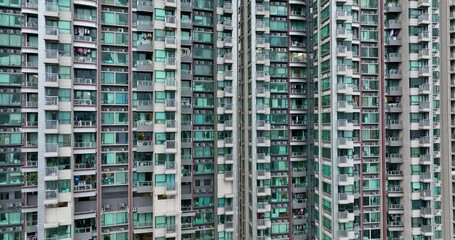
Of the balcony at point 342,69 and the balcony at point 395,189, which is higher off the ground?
the balcony at point 342,69

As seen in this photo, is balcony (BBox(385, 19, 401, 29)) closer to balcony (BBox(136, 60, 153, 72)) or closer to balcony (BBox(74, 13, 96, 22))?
balcony (BBox(136, 60, 153, 72))

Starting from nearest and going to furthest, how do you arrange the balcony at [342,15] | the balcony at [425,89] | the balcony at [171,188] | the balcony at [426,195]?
the balcony at [171,188]
the balcony at [342,15]
the balcony at [426,195]
the balcony at [425,89]

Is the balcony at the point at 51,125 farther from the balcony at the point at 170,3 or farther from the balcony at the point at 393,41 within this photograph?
the balcony at the point at 393,41

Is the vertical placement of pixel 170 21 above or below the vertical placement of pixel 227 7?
below

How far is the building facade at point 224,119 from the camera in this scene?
30797 millimetres

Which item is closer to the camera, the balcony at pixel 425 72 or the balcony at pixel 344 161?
the balcony at pixel 344 161

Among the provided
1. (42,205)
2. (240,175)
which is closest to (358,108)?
(240,175)

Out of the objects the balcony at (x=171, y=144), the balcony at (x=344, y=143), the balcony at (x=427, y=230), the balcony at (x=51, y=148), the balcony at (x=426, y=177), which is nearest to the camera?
the balcony at (x=51, y=148)

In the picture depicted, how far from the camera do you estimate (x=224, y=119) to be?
1479 inches

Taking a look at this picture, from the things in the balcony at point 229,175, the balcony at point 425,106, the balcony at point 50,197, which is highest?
the balcony at point 425,106

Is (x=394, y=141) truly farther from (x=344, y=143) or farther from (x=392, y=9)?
(x=392, y=9)

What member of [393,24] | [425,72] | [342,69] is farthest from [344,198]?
[393,24]

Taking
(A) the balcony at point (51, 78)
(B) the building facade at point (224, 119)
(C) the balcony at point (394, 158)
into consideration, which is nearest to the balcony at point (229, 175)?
(B) the building facade at point (224, 119)

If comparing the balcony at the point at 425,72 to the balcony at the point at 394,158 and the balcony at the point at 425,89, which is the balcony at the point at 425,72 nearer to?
the balcony at the point at 425,89
